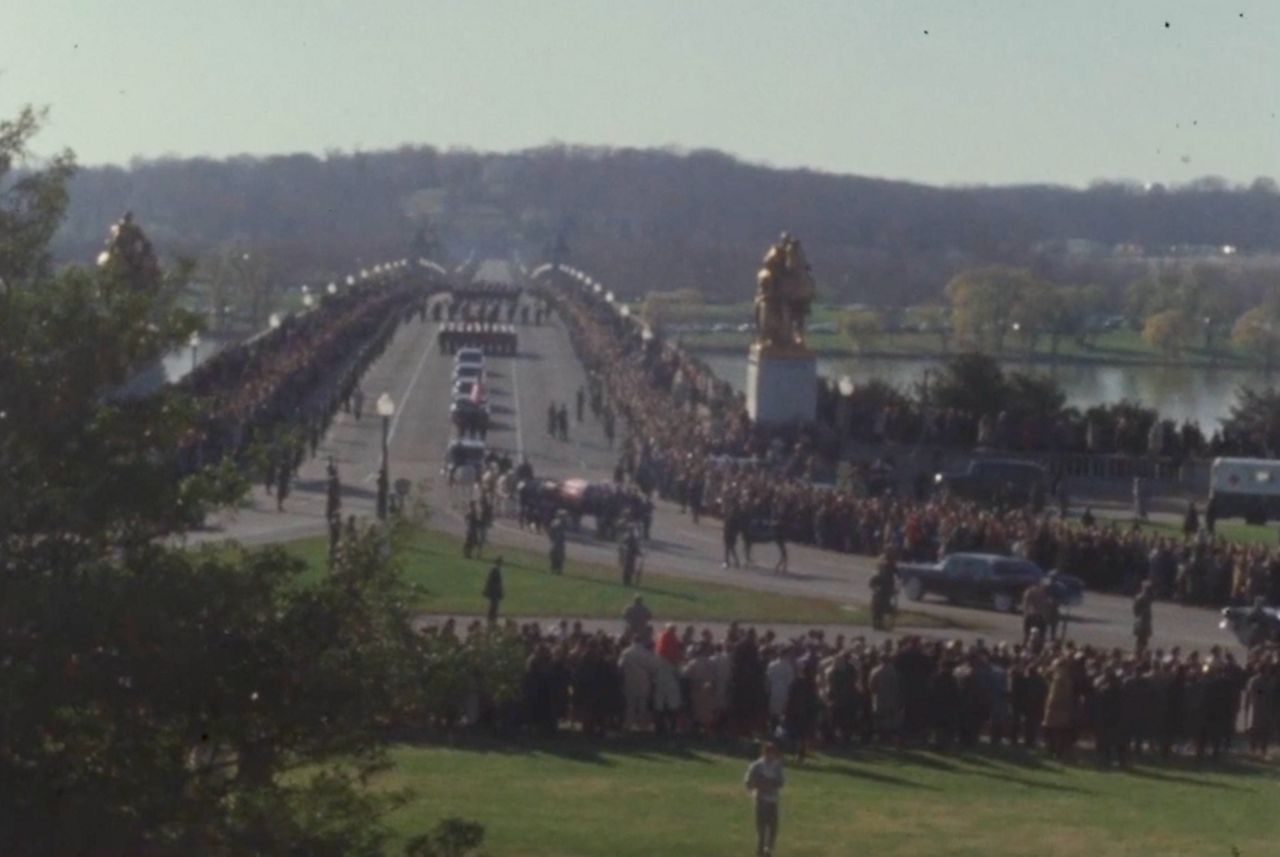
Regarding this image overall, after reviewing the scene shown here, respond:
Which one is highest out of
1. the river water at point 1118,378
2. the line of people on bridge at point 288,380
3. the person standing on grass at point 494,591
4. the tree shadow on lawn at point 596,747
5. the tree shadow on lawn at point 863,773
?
the river water at point 1118,378

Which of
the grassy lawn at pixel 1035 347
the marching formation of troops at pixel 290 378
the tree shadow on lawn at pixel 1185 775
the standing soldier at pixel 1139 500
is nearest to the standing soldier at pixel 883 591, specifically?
the marching formation of troops at pixel 290 378

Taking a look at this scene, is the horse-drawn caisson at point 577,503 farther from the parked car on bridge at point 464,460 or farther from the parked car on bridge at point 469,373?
the parked car on bridge at point 469,373

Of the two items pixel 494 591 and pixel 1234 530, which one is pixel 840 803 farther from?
pixel 1234 530

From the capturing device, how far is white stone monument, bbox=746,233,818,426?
52.8 meters

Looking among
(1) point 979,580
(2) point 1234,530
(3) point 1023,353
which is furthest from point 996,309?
(1) point 979,580

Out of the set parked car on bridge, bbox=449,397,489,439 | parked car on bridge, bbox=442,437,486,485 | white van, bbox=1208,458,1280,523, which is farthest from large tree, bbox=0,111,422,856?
parked car on bridge, bbox=449,397,489,439

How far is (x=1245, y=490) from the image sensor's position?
1689 inches

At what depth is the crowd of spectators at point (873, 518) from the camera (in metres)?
31.5

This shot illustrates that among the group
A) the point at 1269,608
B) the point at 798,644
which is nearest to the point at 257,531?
the point at 1269,608

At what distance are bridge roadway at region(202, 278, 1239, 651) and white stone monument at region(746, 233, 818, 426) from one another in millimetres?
3341

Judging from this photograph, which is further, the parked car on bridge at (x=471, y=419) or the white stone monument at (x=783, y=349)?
the white stone monument at (x=783, y=349)

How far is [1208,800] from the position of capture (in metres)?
18.1

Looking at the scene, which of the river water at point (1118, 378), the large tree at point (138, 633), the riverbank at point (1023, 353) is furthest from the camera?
the riverbank at point (1023, 353)

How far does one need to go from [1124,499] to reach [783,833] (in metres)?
31.0
